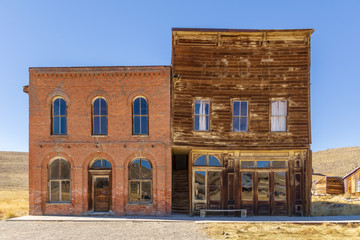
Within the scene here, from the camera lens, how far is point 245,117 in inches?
691

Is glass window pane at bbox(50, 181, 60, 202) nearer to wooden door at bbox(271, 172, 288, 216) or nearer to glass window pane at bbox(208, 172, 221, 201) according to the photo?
Answer: glass window pane at bbox(208, 172, 221, 201)

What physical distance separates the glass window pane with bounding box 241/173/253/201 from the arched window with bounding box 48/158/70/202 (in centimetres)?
905

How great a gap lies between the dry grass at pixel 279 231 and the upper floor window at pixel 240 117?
16.9 ft

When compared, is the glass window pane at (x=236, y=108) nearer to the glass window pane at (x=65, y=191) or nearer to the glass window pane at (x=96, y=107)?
the glass window pane at (x=96, y=107)

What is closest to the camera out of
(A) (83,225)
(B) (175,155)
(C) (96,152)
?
(A) (83,225)

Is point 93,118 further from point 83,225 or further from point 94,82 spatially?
point 83,225

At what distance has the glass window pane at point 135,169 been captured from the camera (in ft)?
56.4

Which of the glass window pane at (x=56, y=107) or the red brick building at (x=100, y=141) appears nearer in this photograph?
the red brick building at (x=100, y=141)

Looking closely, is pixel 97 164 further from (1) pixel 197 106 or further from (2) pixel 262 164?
(2) pixel 262 164

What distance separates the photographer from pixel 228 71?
17.6 metres

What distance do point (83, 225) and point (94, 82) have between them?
23.5 feet

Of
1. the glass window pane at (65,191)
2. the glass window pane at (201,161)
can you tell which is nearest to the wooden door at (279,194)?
the glass window pane at (201,161)

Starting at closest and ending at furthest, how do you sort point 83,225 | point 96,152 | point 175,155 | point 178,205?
point 83,225
point 96,152
point 178,205
point 175,155

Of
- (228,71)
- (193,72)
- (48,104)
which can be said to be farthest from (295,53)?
(48,104)
